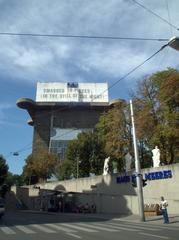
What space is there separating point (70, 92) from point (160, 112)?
81510 millimetres

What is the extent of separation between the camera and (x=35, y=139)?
5044 inches

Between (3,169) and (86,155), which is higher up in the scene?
(86,155)

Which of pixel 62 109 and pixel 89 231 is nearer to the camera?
pixel 89 231

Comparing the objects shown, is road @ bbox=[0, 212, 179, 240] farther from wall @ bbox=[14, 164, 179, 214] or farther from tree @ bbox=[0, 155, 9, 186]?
tree @ bbox=[0, 155, 9, 186]

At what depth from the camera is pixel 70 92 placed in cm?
12312

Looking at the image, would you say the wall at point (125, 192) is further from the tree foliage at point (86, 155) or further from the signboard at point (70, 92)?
the signboard at point (70, 92)

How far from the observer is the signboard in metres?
123

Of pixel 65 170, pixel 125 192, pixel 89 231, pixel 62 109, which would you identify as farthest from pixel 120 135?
pixel 62 109

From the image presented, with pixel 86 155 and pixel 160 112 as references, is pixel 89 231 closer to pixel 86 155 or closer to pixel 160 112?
pixel 160 112

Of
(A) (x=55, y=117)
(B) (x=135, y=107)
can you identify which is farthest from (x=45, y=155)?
(A) (x=55, y=117)

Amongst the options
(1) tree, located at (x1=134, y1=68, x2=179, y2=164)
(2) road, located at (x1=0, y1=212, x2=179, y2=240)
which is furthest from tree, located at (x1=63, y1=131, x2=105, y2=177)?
(2) road, located at (x1=0, y1=212, x2=179, y2=240)

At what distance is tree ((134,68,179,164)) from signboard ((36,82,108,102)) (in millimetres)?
77850

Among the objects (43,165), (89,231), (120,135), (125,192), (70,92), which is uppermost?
(70,92)

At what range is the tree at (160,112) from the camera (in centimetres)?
4122
